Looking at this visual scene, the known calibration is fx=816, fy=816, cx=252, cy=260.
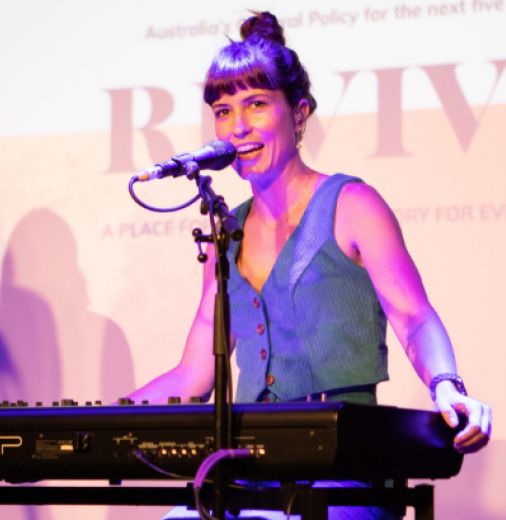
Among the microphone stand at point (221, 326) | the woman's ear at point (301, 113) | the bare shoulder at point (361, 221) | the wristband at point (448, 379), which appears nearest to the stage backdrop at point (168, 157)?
the woman's ear at point (301, 113)

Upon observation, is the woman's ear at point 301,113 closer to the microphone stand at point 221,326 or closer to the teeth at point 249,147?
the teeth at point 249,147

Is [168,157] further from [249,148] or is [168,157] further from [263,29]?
[249,148]

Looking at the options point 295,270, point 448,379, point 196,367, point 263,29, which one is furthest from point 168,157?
point 448,379

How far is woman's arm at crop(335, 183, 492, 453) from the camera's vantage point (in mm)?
1367

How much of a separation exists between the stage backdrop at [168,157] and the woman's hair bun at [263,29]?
685mm

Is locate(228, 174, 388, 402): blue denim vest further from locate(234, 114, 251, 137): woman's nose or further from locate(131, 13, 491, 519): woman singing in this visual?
locate(234, 114, 251, 137): woman's nose

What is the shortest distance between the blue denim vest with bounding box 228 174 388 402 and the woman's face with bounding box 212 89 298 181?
13cm

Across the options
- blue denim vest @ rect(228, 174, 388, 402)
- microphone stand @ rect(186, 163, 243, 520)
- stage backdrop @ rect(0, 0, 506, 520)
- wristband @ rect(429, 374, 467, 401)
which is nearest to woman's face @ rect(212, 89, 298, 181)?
blue denim vest @ rect(228, 174, 388, 402)

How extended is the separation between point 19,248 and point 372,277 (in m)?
1.66

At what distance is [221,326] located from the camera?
3.67 feet

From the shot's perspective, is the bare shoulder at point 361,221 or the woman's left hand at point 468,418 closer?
the woman's left hand at point 468,418

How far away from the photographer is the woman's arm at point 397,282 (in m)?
1.37

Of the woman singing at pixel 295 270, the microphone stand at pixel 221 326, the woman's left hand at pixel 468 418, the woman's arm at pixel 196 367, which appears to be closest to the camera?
the microphone stand at pixel 221 326

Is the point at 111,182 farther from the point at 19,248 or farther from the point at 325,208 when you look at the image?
the point at 325,208
